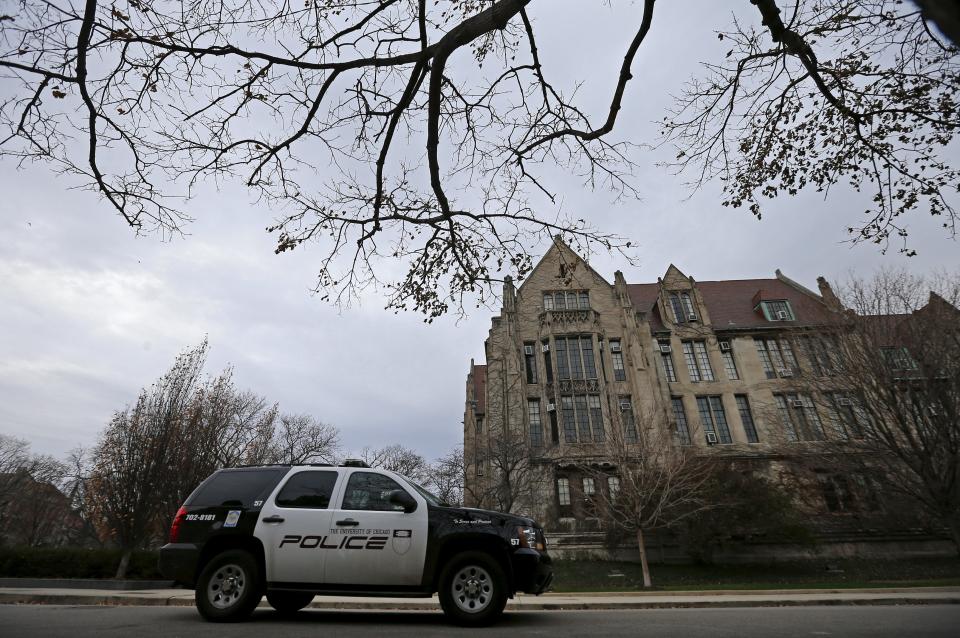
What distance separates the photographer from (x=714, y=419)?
103ft

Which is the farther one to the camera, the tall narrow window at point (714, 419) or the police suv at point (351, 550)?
the tall narrow window at point (714, 419)

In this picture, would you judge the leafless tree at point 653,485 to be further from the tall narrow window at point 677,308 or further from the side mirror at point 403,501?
the tall narrow window at point 677,308

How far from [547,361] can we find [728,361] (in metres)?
13.3

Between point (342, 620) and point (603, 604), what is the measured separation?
5.97m

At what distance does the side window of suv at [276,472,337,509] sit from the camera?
20.6ft

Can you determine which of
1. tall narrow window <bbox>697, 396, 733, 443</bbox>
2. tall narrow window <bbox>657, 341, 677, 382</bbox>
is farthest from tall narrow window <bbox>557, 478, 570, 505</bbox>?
tall narrow window <bbox>657, 341, 677, 382</bbox>

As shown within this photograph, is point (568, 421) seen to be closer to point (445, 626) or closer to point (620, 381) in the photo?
point (620, 381)

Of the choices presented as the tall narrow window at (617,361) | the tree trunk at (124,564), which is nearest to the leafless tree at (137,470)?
the tree trunk at (124,564)

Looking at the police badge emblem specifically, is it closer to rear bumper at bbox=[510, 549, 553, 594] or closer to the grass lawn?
rear bumper at bbox=[510, 549, 553, 594]

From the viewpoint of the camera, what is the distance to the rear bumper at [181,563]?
6.03 metres

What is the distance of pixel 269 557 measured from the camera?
5941 mm

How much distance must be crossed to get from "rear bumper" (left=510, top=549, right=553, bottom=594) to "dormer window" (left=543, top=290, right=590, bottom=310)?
1099 inches

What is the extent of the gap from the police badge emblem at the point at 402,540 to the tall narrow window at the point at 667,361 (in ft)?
98.0

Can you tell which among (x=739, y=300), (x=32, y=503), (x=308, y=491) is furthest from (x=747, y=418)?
(x=32, y=503)
